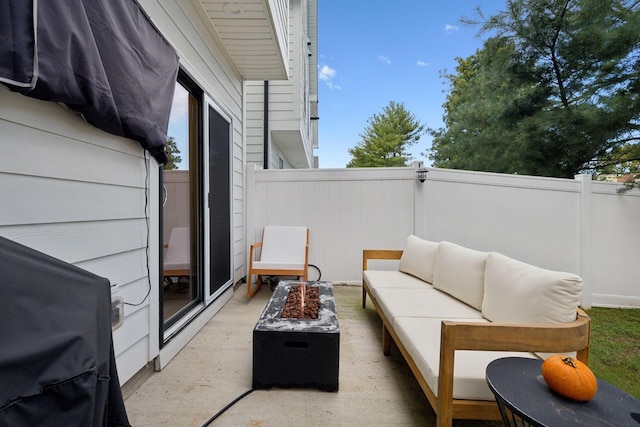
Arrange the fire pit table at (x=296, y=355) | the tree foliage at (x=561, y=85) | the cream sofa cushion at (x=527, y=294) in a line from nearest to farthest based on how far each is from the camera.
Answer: the cream sofa cushion at (x=527, y=294), the fire pit table at (x=296, y=355), the tree foliage at (x=561, y=85)

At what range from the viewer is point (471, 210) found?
388 centimetres

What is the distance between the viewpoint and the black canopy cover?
0.95 metres

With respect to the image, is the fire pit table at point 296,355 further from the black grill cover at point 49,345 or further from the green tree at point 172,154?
the green tree at point 172,154

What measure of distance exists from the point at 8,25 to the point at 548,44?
559cm

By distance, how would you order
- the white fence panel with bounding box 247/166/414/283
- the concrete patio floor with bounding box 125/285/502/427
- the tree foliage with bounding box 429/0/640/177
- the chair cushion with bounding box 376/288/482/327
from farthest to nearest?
the white fence panel with bounding box 247/166/414/283
the tree foliage with bounding box 429/0/640/177
the chair cushion with bounding box 376/288/482/327
the concrete patio floor with bounding box 125/285/502/427

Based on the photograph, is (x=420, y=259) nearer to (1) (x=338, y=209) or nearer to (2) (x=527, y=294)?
(2) (x=527, y=294)

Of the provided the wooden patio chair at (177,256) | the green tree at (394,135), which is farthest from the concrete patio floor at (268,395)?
the green tree at (394,135)

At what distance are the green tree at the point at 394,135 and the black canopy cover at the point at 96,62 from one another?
1561cm

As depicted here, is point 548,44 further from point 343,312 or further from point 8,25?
point 8,25

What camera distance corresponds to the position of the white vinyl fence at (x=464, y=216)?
137 inches

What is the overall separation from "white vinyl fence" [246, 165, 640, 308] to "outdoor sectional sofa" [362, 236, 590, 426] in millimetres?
1589

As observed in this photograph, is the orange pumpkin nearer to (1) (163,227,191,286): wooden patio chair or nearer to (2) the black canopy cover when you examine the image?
(2) the black canopy cover

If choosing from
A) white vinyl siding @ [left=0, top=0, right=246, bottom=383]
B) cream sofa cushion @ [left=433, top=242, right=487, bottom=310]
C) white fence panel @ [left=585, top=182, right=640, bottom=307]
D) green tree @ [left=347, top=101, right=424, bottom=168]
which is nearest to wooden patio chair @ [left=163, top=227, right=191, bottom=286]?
white vinyl siding @ [left=0, top=0, right=246, bottom=383]

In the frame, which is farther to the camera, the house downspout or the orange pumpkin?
the house downspout
